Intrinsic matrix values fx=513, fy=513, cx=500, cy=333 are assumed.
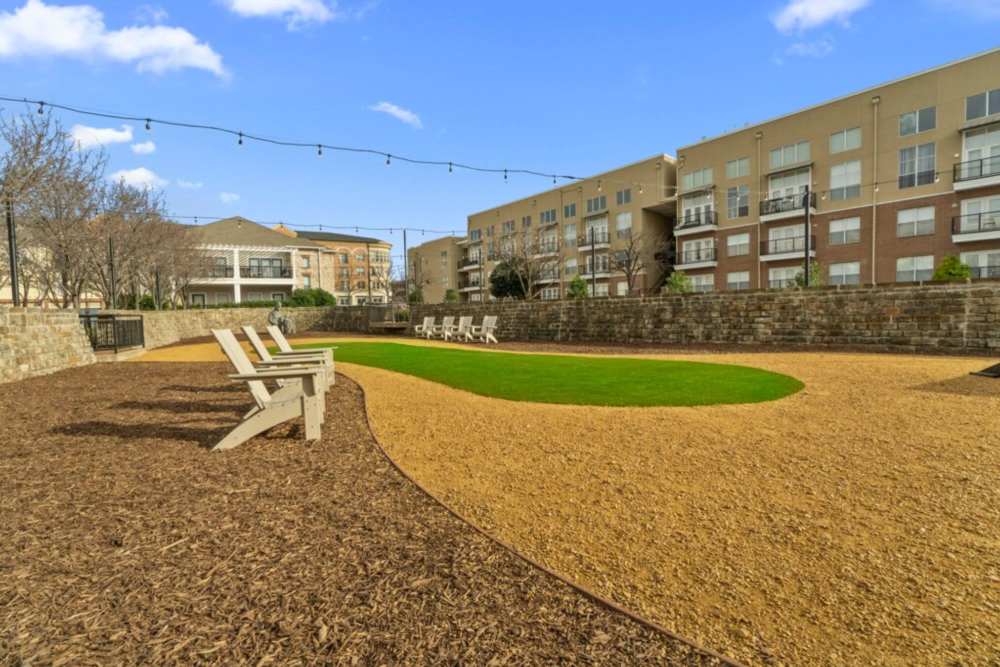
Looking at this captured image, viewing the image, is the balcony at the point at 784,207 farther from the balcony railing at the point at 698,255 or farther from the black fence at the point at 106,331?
the black fence at the point at 106,331

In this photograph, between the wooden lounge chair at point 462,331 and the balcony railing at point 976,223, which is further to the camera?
the balcony railing at point 976,223

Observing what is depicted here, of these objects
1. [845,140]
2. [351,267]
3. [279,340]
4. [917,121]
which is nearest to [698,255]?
[845,140]

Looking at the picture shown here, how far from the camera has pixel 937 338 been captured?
502 inches

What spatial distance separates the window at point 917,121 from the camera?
2884cm

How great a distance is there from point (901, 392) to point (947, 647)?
6.58 meters

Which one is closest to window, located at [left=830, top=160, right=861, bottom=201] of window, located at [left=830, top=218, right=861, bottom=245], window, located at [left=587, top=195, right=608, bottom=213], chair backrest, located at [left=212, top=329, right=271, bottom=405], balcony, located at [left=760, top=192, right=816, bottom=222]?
balcony, located at [left=760, top=192, right=816, bottom=222]

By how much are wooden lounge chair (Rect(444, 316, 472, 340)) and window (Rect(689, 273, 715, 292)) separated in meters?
24.1

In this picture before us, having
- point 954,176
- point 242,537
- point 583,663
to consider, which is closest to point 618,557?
point 583,663

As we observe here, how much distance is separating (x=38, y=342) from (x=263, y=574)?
11808 mm

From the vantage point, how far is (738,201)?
3788cm

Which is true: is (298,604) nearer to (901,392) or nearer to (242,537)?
(242,537)

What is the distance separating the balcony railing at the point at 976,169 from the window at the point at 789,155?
796 centimetres

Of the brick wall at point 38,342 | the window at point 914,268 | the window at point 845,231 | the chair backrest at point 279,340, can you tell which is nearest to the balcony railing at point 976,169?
the window at point 914,268

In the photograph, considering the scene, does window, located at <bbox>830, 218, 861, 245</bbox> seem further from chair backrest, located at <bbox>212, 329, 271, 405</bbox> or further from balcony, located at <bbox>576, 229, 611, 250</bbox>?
chair backrest, located at <bbox>212, 329, 271, 405</bbox>
